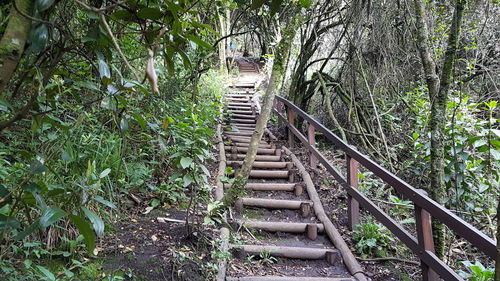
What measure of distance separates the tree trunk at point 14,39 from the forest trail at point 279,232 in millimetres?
2602

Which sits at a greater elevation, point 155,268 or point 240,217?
point 155,268

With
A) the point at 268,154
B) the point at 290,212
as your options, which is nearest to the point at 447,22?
the point at 268,154

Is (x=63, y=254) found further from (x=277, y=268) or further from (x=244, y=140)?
(x=244, y=140)

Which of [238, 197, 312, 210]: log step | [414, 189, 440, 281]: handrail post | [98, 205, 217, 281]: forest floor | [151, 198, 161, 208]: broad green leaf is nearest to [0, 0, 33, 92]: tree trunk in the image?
[98, 205, 217, 281]: forest floor

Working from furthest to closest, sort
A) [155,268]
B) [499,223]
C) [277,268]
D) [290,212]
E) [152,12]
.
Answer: [290,212]
[277,268]
[155,268]
[152,12]
[499,223]

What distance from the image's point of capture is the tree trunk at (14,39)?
0.95m

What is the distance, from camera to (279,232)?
4.34 m

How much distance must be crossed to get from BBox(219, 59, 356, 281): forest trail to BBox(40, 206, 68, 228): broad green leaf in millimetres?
2270

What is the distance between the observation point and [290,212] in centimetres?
490

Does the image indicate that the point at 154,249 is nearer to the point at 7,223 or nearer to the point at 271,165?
the point at 7,223

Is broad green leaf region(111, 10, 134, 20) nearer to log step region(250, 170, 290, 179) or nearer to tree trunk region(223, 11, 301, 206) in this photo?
tree trunk region(223, 11, 301, 206)

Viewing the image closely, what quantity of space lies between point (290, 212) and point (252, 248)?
52.3 inches

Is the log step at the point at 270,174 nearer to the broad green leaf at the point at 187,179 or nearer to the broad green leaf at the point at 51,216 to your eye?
the broad green leaf at the point at 187,179

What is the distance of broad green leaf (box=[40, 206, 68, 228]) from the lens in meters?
1.06
